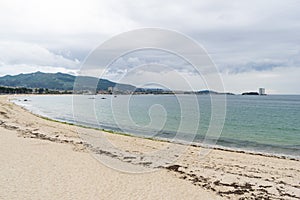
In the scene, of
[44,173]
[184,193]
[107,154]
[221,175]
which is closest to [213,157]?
[221,175]

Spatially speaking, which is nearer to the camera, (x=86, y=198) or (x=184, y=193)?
(x=86, y=198)

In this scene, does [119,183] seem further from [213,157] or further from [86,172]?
[213,157]

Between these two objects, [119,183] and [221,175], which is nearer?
[119,183]

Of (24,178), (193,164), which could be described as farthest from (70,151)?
(193,164)

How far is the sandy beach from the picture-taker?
1070cm

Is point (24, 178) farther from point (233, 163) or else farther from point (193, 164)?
point (233, 163)

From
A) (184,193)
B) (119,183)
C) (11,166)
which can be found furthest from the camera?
(11,166)

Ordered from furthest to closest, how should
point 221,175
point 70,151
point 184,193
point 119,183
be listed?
point 70,151, point 221,175, point 119,183, point 184,193

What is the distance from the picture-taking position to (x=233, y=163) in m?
17.0

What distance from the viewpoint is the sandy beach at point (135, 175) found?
10695mm

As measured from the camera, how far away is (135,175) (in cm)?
1326

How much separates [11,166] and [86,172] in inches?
130

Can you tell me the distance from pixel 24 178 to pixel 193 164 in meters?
8.64

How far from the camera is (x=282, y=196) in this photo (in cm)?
1130
